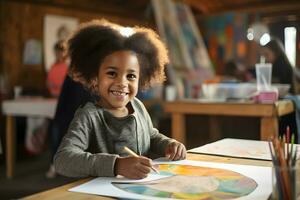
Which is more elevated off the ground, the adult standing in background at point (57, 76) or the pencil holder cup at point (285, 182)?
the adult standing in background at point (57, 76)

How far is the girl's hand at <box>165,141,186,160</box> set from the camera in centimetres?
104

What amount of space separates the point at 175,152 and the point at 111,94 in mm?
214

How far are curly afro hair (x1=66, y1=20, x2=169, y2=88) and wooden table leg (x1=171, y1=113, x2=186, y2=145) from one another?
996 millimetres

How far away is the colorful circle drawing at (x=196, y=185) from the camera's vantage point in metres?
0.72

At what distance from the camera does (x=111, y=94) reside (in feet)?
3.35

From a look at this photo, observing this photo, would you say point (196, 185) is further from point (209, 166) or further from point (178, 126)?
point (178, 126)

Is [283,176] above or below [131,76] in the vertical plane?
below

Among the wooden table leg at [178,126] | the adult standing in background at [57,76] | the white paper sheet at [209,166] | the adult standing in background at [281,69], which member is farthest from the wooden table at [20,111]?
the white paper sheet at [209,166]

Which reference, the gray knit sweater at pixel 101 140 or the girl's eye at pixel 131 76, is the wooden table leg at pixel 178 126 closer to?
the gray knit sweater at pixel 101 140

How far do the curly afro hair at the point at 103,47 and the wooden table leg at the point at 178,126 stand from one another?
100 centimetres

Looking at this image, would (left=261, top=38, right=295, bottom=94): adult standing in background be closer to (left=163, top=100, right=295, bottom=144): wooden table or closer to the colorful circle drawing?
(left=163, top=100, right=295, bottom=144): wooden table

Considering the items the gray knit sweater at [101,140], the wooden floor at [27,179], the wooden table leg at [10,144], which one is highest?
the gray knit sweater at [101,140]

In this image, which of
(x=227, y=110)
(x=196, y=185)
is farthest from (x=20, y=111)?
(x=196, y=185)

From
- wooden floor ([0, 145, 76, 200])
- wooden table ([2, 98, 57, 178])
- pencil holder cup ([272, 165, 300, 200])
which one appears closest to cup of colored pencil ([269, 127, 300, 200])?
pencil holder cup ([272, 165, 300, 200])
